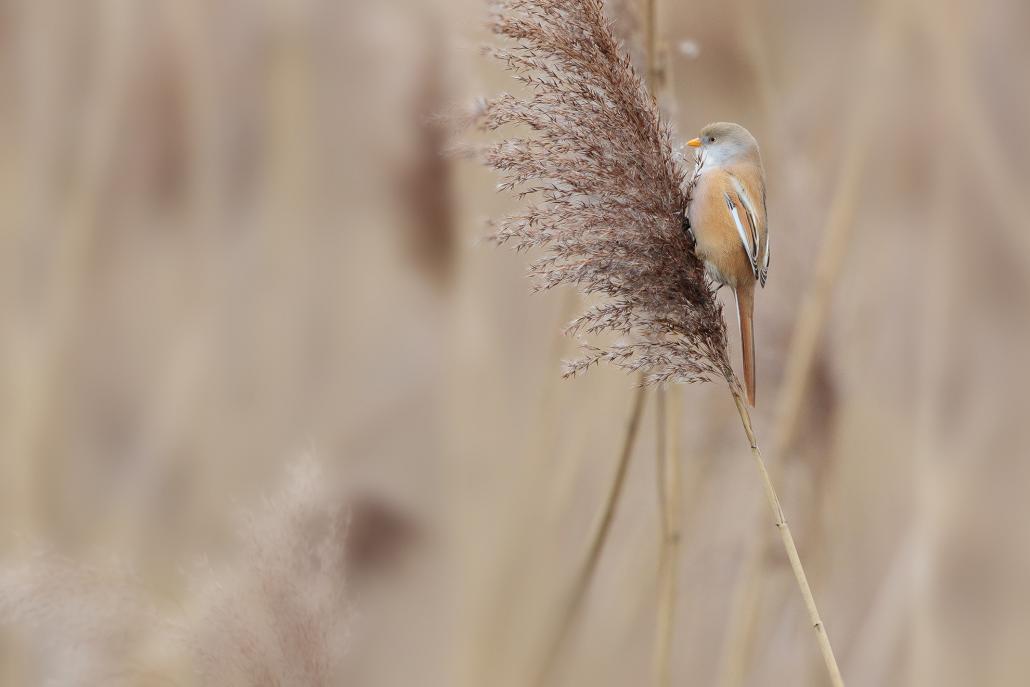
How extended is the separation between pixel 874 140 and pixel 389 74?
28.2 inches

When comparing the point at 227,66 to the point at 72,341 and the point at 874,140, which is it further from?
the point at 874,140

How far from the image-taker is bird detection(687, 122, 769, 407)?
57 centimetres

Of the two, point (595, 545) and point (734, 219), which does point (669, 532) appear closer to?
point (595, 545)

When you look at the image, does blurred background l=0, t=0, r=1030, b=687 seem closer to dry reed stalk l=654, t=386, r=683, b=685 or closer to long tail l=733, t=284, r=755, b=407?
dry reed stalk l=654, t=386, r=683, b=685

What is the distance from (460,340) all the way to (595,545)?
0.45 meters

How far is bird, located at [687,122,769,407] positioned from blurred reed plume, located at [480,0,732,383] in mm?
20

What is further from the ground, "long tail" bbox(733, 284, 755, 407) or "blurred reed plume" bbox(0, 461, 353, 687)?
"long tail" bbox(733, 284, 755, 407)

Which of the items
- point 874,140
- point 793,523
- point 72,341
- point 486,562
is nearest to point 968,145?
point 874,140

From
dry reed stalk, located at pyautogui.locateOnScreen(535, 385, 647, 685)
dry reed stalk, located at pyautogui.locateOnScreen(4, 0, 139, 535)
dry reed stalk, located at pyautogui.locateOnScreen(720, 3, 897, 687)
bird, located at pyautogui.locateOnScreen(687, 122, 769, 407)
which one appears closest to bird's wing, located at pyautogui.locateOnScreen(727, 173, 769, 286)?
bird, located at pyautogui.locateOnScreen(687, 122, 769, 407)

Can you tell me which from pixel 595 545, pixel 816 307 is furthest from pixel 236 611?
pixel 816 307

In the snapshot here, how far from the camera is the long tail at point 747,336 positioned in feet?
1.80

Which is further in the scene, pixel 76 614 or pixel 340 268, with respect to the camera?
pixel 340 268

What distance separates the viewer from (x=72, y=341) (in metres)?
1.24

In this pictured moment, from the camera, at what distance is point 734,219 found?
1.87 feet
